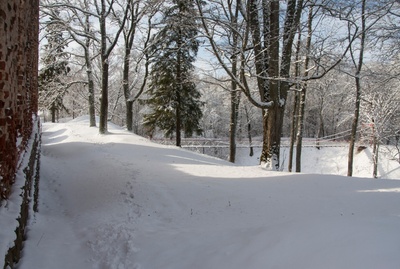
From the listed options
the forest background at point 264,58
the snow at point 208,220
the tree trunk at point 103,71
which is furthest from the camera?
the tree trunk at point 103,71

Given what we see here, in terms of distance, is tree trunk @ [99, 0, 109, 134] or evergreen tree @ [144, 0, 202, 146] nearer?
tree trunk @ [99, 0, 109, 134]

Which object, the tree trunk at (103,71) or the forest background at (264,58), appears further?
the tree trunk at (103,71)

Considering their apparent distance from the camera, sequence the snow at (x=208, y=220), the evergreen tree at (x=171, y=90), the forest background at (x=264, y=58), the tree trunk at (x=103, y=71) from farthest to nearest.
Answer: the evergreen tree at (x=171, y=90), the tree trunk at (x=103, y=71), the forest background at (x=264, y=58), the snow at (x=208, y=220)

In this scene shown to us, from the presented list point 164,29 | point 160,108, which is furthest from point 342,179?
point 160,108

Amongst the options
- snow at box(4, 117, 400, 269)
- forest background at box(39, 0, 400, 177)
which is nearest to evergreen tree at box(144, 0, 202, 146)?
forest background at box(39, 0, 400, 177)

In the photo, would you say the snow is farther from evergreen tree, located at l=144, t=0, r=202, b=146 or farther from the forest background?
evergreen tree, located at l=144, t=0, r=202, b=146

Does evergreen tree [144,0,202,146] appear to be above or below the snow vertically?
above

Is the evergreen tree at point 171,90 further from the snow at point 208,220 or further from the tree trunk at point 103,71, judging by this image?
the snow at point 208,220

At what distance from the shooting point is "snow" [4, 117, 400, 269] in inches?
125

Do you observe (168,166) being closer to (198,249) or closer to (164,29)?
(198,249)

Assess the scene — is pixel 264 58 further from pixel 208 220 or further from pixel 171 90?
pixel 171 90

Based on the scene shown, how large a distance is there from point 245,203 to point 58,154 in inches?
276

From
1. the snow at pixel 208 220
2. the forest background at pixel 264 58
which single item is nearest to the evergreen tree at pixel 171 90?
the forest background at pixel 264 58

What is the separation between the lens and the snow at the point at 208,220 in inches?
125
